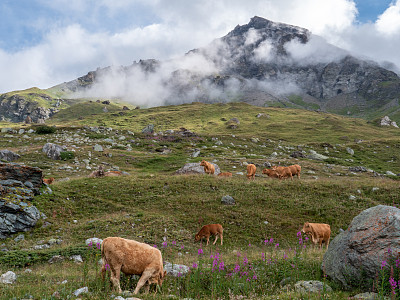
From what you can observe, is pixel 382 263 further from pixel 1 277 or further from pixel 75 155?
pixel 75 155

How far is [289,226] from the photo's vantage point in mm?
18812

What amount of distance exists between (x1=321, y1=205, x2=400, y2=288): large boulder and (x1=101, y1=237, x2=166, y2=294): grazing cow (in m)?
6.07

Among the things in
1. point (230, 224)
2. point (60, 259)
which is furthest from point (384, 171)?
point (60, 259)

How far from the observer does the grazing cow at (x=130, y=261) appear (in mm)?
7492

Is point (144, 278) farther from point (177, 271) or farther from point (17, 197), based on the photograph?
point (17, 197)

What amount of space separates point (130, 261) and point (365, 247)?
24.7ft

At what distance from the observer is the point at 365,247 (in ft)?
26.7

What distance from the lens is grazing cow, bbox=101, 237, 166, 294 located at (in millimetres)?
7492

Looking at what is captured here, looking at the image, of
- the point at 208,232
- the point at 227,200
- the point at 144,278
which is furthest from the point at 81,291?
the point at 227,200

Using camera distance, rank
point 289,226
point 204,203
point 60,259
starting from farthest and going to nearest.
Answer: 1. point 204,203
2. point 289,226
3. point 60,259

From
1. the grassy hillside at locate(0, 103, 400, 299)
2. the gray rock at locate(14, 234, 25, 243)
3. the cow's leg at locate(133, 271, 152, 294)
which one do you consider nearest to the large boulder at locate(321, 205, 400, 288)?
the grassy hillside at locate(0, 103, 400, 299)

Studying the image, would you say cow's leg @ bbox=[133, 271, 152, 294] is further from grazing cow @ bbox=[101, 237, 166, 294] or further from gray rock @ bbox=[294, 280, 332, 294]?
gray rock @ bbox=[294, 280, 332, 294]

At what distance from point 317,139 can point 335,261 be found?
9768cm

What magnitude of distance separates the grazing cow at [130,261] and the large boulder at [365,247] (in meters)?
6.07
